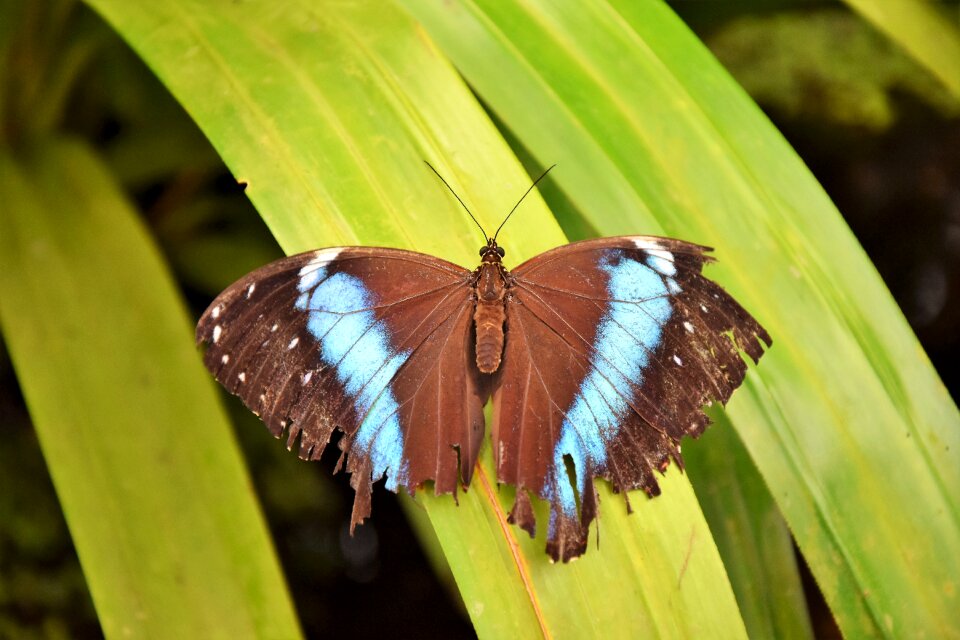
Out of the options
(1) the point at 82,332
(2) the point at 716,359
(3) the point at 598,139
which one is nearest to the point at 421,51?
(3) the point at 598,139

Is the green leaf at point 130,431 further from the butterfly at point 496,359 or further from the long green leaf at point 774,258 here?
the long green leaf at point 774,258

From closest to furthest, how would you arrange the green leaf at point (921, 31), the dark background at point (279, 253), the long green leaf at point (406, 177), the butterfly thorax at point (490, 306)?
the long green leaf at point (406, 177) → the butterfly thorax at point (490, 306) → the green leaf at point (921, 31) → the dark background at point (279, 253)

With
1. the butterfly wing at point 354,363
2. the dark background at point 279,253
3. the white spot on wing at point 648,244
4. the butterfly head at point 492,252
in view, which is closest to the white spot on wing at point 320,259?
the butterfly wing at point 354,363

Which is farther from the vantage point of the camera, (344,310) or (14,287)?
(14,287)

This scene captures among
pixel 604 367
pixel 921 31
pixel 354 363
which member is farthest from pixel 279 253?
pixel 921 31

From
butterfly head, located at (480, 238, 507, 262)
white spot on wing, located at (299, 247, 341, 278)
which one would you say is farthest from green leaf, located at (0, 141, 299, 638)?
butterfly head, located at (480, 238, 507, 262)

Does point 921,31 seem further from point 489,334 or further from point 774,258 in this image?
point 489,334

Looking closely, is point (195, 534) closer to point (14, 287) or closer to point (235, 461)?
point (235, 461)
